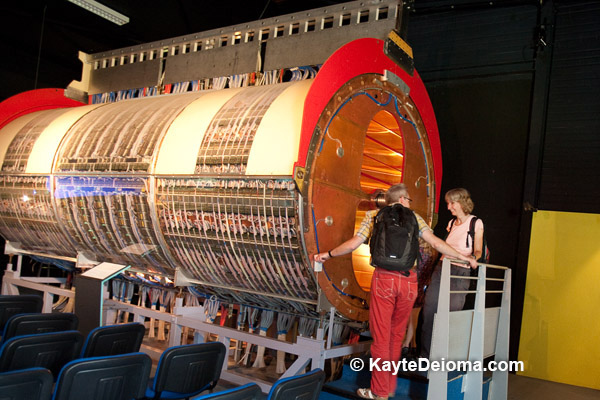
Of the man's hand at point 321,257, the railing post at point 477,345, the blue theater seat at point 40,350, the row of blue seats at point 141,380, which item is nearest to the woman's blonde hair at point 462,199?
the railing post at point 477,345

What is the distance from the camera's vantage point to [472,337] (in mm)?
3824

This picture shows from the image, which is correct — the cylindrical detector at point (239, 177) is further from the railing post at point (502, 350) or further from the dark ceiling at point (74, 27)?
the dark ceiling at point (74, 27)

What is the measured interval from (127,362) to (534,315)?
14.7ft

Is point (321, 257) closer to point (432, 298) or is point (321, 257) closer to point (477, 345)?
point (432, 298)

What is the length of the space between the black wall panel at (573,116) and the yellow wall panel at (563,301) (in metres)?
0.24

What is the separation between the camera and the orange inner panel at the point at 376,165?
5176 mm

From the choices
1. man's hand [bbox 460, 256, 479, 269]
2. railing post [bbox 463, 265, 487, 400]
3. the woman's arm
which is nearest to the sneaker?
railing post [bbox 463, 265, 487, 400]

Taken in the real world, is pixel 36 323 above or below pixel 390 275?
below

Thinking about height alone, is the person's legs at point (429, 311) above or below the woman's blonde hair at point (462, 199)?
below

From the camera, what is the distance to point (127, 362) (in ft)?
8.38

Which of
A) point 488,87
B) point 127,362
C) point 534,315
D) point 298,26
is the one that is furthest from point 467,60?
point 127,362

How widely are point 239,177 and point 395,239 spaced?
1.19 metres

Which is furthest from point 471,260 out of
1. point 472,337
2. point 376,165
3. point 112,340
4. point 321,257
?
point 112,340

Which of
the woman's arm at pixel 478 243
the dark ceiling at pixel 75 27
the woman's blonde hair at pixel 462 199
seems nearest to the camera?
the woman's arm at pixel 478 243
